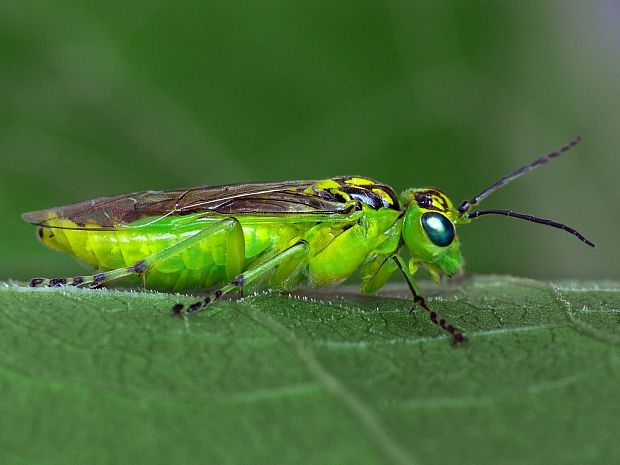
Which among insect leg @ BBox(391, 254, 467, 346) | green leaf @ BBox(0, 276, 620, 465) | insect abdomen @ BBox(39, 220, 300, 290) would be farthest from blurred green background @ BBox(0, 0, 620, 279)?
green leaf @ BBox(0, 276, 620, 465)

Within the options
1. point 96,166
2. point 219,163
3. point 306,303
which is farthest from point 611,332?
point 96,166

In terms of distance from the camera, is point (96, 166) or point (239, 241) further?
point (96, 166)

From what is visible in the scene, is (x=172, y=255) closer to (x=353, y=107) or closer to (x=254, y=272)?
(x=254, y=272)

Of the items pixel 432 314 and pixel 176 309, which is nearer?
pixel 176 309

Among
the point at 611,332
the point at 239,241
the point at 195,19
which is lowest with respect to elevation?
the point at 611,332

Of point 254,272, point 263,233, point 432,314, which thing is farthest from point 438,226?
point 254,272

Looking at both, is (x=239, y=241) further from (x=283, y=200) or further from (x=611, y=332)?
(x=611, y=332)
